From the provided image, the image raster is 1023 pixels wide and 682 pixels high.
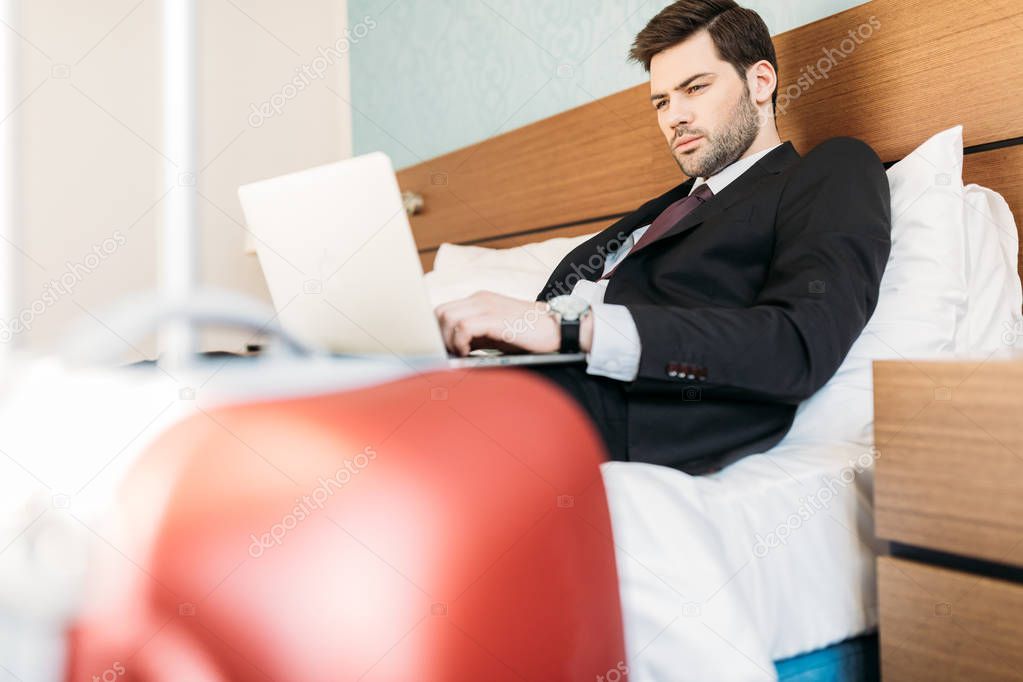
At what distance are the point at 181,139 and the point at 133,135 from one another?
2.41 meters

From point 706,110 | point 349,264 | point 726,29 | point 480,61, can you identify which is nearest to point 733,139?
point 706,110

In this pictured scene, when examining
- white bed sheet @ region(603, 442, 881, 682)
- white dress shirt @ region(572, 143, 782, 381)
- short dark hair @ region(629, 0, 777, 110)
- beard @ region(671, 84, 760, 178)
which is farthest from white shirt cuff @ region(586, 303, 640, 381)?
short dark hair @ region(629, 0, 777, 110)

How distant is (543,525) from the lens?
65 cm

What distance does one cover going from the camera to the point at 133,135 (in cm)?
298

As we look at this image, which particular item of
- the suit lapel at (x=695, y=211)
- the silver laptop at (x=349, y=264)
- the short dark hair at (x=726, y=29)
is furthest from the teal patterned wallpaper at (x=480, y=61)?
the silver laptop at (x=349, y=264)

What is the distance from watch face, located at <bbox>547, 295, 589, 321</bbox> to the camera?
0.96 meters

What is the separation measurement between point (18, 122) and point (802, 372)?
278cm

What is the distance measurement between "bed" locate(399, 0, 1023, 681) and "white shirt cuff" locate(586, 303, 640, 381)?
13 centimetres

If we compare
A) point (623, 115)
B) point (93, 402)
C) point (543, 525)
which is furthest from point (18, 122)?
point (543, 525)

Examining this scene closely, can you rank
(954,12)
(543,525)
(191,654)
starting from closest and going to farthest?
(191,654) → (543,525) → (954,12)

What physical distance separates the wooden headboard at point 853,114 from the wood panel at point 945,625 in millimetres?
685

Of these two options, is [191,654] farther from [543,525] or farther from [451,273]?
[451,273]

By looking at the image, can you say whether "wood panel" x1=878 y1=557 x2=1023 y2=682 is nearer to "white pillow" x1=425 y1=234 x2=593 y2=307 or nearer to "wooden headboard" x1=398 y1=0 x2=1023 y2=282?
"wooden headboard" x1=398 y1=0 x2=1023 y2=282

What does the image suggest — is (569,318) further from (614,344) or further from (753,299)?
(753,299)
